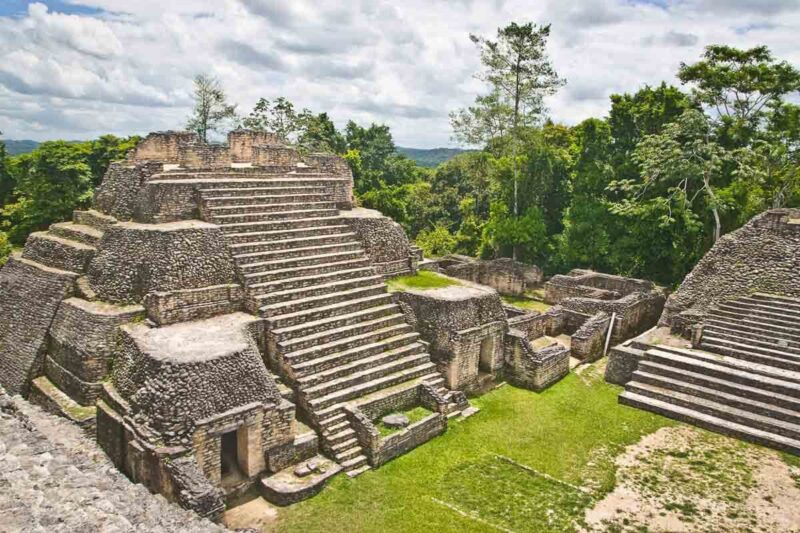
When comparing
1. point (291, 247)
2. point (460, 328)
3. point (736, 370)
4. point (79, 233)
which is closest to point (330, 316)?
point (291, 247)

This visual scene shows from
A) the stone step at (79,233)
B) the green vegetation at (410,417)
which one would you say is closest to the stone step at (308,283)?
the green vegetation at (410,417)

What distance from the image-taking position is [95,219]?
12594 mm

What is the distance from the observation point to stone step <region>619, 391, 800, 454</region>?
1054 centimetres

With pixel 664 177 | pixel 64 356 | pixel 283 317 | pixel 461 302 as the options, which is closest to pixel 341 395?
pixel 283 317

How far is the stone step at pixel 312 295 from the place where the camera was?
1077 centimetres

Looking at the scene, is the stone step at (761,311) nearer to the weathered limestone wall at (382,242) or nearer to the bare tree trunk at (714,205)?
the bare tree trunk at (714,205)

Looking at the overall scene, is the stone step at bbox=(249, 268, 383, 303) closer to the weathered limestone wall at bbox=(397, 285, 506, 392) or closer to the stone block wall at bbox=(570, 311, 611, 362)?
the weathered limestone wall at bbox=(397, 285, 506, 392)

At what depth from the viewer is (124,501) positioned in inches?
245

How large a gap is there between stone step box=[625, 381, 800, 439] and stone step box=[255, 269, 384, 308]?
650cm

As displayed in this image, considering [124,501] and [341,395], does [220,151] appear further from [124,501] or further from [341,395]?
[124,501]

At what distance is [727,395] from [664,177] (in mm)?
9851

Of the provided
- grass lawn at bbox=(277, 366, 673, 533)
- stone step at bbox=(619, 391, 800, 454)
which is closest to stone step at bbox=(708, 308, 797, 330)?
stone step at bbox=(619, 391, 800, 454)

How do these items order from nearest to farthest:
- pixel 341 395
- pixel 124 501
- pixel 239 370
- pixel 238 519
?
pixel 124 501 → pixel 238 519 → pixel 239 370 → pixel 341 395

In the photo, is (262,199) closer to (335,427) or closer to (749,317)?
(335,427)
